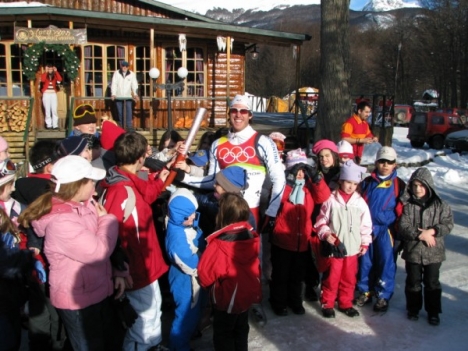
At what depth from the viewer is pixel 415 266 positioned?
4426 mm

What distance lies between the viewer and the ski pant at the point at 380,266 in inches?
182

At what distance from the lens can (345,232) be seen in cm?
444

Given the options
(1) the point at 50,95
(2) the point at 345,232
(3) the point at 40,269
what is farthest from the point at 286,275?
(1) the point at 50,95

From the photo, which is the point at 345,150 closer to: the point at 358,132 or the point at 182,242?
the point at 182,242

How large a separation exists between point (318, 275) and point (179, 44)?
30.6ft

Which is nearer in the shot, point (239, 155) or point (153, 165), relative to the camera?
point (239, 155)

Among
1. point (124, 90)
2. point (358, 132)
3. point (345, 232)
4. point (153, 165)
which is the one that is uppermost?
point (124, 90)

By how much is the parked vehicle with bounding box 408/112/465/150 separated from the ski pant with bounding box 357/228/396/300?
17841mm

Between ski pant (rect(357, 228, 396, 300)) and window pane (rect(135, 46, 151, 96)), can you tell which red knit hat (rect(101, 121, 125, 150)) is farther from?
window pane (rect(135, 46, 151, 96))

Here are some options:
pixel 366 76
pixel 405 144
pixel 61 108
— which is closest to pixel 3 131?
pixel 61 108

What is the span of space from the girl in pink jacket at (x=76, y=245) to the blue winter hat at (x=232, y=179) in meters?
1.00

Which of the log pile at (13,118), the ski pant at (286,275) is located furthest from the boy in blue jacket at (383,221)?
the log pile at (13,118)

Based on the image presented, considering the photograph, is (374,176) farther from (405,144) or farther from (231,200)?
(405,144)

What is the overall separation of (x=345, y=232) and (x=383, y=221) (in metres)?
0.42
